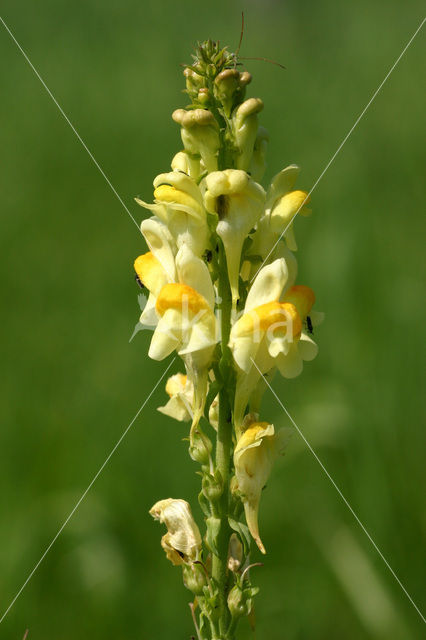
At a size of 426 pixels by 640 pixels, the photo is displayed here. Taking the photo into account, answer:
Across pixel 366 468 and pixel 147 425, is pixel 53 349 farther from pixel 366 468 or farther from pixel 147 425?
pixel 366 468

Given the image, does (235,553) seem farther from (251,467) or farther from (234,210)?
(234,210)

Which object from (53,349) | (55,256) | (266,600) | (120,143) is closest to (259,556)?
(266,600)

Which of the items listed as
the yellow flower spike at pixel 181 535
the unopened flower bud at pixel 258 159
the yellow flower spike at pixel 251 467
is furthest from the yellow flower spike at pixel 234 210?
the yellow flower spike at pixel 181 535

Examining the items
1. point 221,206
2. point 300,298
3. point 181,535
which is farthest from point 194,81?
point 181,535

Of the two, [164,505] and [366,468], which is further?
[366,468]

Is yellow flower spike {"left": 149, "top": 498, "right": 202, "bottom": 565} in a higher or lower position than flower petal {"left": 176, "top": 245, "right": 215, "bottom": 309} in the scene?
lower

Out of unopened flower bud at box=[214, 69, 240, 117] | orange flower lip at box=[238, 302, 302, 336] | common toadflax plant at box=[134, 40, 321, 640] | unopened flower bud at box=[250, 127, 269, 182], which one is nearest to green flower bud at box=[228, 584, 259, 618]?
common toadflax plant at box=[134, 40, 321, 640]

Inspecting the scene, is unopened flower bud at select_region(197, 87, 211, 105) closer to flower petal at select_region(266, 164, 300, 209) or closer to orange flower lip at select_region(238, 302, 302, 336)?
flower petal at select_region(266, 164, 300, 209)
